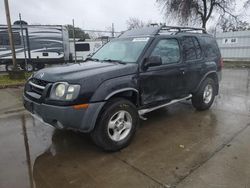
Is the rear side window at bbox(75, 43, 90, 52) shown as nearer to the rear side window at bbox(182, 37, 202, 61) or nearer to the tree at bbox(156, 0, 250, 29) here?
the tree at bbox(156, 0, 250, 29)

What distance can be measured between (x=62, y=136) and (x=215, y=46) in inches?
169

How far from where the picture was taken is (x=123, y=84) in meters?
3.54

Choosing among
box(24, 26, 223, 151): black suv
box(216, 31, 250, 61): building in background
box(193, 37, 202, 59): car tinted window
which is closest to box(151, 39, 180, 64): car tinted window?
box(24, 26, 223, 151): black suv

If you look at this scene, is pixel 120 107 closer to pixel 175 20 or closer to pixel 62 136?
pixel 62 136

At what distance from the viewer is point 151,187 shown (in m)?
2.68

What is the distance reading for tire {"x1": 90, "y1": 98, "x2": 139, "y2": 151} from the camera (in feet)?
11.0

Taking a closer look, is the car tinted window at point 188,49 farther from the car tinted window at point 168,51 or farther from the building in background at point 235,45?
the building in background at point 235,45

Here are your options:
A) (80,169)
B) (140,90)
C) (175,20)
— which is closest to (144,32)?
(140,90)

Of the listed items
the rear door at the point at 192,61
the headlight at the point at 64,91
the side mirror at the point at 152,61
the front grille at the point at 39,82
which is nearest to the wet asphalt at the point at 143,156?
the rear door at the point at 192,61

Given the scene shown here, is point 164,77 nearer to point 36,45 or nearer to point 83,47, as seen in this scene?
point 36,45

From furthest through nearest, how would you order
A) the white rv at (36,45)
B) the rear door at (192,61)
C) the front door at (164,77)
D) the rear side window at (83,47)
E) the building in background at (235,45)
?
the rear side window at (83,47) < the building in background at (235,45) < the white rv at (36,45) < the rear door at (192,61) < the front door at (164,77)

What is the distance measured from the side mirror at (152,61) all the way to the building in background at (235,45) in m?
15.8

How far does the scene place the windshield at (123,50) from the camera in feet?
13.3

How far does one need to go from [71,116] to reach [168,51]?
2.36 metres
